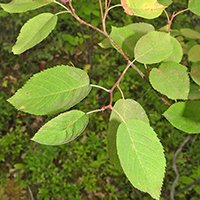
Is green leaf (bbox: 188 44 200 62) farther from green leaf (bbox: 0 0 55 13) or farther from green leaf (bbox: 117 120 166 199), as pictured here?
green leaf (bbox: 0 0 55 13)

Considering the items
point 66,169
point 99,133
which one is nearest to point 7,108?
point 66,169

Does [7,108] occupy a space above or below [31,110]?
below

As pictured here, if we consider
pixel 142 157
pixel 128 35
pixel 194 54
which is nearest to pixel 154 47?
pixel 128 35

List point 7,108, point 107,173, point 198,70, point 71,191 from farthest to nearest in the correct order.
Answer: point 7,108
point 107,173
point 71,191
point 198,70

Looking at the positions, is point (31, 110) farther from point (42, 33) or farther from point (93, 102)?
point (93, 102)

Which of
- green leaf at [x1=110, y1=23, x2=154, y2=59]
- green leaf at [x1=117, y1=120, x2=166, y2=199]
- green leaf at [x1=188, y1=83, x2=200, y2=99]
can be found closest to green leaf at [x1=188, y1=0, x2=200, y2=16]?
green leaf at [x1=110, y1=23, x2=154, y2=59]

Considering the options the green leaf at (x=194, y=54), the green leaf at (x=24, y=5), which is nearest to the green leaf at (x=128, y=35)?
the green leaf at (x=24, y=5)

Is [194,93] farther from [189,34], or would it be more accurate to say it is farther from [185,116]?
[189,34]
